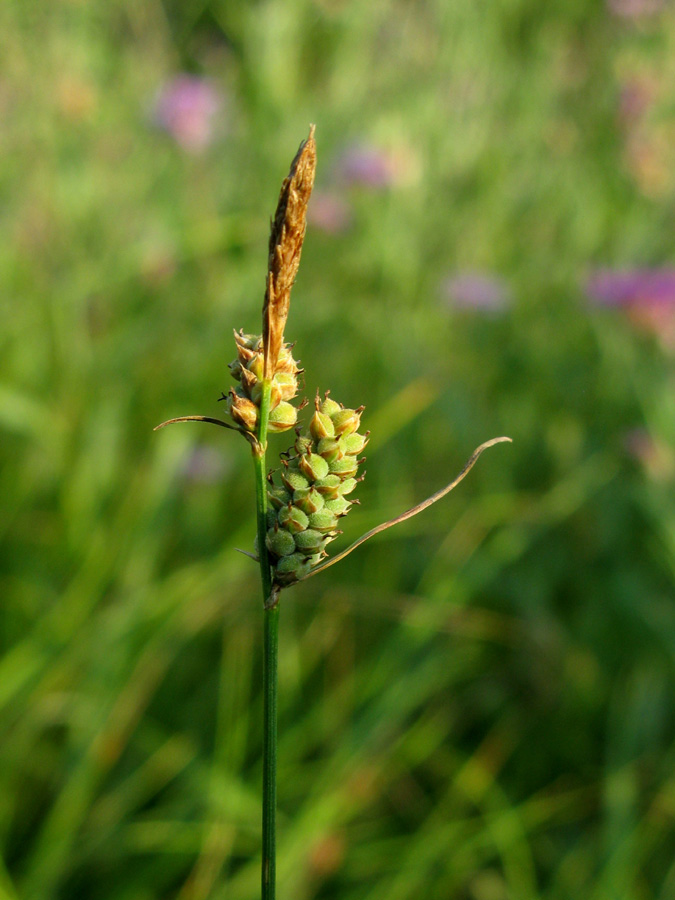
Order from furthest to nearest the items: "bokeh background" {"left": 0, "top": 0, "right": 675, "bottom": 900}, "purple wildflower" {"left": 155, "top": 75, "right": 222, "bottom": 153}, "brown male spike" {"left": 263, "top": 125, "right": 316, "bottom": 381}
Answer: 1. "purple wildflower" {"left": 155, "top": 75, "right": 222, "bottom": 153}
2. "bokeh background" {"left": 0, "top": 0, "right": 675, "bottom": 900}
3. "brown male spike" {"left": 263, "top": 125, "right": 316, "bottom": 381}

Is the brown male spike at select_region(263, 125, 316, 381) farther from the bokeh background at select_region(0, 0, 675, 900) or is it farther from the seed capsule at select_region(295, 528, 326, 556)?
the bokeh background at select_region(0, 0, 675, 900)

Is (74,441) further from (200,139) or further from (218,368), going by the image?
(200,139)

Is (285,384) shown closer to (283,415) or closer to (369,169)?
(283,415)

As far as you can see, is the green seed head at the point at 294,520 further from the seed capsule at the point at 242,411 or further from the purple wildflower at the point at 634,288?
the purple wildflower at the point at 634,288

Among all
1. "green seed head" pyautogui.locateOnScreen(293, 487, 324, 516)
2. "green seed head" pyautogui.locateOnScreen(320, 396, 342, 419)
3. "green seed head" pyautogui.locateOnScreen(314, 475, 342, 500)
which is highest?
"green seed head" pyautogui.locateOnScreen(320, 396, 342, 419)

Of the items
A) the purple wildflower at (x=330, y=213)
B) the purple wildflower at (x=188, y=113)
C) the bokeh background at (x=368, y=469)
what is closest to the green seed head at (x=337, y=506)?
the bokeh background at (x=368, y=469)

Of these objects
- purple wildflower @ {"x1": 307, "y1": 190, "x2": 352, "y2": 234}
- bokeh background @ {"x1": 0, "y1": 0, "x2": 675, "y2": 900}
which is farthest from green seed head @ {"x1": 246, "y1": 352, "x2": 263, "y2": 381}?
purple wildflower @ {"x1": 307, "y1": 190, "x2": 352, "y2": 234}

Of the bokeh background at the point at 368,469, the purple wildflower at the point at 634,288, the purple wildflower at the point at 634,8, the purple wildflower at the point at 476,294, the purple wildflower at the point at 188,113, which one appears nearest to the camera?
the bokeh background at the point at 368,469
